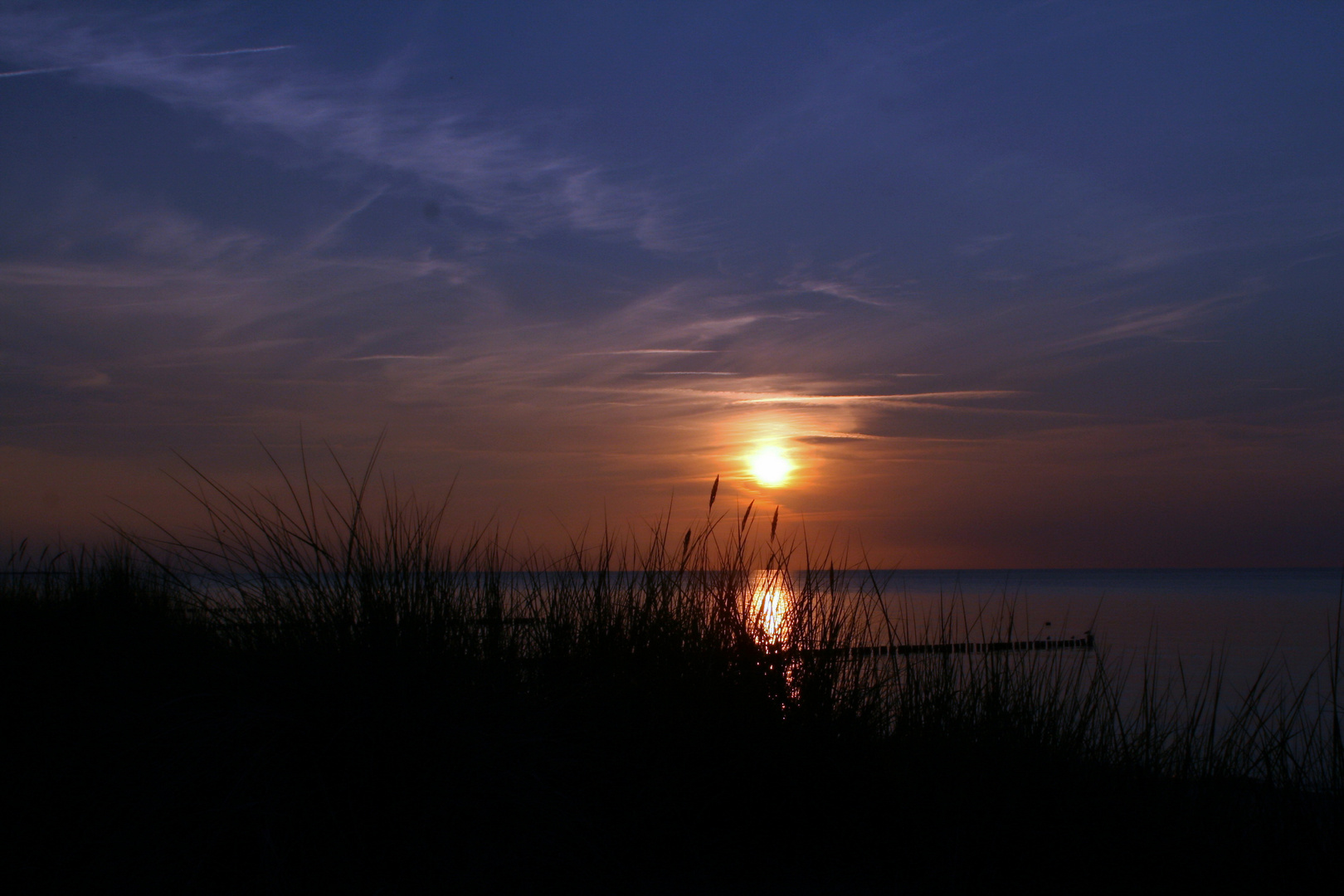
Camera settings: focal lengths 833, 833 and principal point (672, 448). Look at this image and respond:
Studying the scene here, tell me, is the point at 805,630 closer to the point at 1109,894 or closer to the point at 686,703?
the point at 686,703

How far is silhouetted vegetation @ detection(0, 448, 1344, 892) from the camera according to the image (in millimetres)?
2789

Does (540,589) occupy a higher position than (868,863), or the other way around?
(540,589)

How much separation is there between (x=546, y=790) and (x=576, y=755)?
0.62 meters

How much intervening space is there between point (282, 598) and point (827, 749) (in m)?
2.72

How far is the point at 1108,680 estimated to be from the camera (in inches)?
191

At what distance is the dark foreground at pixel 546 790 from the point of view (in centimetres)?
275

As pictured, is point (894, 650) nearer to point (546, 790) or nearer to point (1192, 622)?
point (546, 790)

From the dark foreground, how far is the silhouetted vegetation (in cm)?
1

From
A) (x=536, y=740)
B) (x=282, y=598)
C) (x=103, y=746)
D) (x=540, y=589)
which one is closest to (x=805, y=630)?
(x=540, y=589)

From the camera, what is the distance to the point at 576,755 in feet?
12.0

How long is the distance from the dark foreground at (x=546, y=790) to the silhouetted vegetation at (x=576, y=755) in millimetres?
12

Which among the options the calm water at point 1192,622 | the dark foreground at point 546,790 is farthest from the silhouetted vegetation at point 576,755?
the calm water at point 1192,622

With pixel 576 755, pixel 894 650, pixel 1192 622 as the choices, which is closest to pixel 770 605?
pixel 894 650

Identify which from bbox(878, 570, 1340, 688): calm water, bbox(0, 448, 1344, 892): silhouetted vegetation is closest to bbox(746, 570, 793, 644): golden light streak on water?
bbox(0, 448, 1344, 892): silhouetted vegetation
